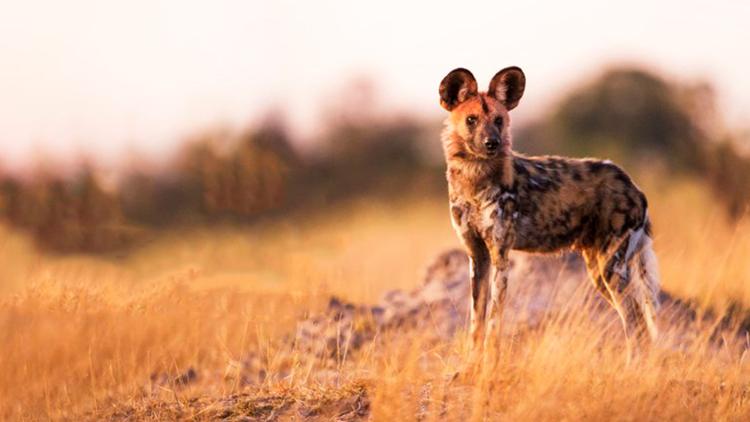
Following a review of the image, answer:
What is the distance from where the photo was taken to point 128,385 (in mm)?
6605

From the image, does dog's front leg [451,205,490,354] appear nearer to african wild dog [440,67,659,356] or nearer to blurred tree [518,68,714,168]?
african wild dog [440,67,659,356]

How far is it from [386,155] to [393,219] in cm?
378

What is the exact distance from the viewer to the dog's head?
5.71m

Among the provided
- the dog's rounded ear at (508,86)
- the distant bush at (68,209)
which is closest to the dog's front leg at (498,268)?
the dog's rounded ear at (508,86)

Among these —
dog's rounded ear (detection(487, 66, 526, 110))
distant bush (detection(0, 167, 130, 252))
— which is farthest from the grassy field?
distant bush (detection(0, 167, 130, 252))

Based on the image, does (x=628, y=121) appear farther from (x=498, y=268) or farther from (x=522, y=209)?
(x=498, y=268)

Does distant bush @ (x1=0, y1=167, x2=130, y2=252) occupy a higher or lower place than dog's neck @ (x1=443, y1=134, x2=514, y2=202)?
lower

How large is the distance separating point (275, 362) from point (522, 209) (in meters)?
1.66

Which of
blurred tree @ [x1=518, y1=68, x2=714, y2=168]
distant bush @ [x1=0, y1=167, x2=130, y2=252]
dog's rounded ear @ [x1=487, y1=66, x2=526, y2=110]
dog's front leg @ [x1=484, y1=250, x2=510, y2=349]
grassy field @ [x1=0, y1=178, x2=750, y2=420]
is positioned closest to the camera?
grassy field @ [x1=0, y1=178, x2=750, y2=420]

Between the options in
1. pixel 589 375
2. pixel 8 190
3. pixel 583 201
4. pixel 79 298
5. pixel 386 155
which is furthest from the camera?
pixel 386 155

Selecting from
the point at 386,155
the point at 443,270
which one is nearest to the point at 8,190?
the point at 443,270

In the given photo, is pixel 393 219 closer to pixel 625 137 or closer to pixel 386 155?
pixel 386 155

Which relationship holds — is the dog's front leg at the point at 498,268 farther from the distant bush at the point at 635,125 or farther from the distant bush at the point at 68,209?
the distant bush at the point at 635,125

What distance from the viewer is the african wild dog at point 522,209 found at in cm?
577
